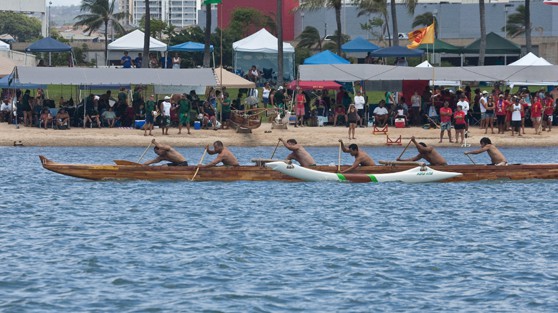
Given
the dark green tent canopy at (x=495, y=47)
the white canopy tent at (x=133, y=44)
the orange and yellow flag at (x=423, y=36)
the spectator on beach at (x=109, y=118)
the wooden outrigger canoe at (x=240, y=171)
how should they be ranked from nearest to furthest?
the wooden outrigger canoe at (x=240, y=171) < the spectator on beach at (x=109, y=118) < the orange and yellow flag at (x=423, y=36) < the white canopy tent at (x=133, y=44) < the dark green tent canopy at (x=495, y=47)

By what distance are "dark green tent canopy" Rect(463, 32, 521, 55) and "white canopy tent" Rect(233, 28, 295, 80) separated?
32.1 ft

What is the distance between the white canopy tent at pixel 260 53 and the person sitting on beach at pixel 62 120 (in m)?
18.2

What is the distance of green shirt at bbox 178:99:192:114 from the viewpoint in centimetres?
4331

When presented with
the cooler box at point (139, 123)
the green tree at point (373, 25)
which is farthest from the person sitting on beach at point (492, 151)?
the green tree at point (373, 25)

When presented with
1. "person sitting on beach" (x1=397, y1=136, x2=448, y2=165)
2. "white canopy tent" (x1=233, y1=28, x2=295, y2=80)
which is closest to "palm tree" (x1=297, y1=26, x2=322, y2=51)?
"white canopy tent" (x1=233, y1=28, x2=295, y2=80)

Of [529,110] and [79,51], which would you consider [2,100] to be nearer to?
[529,110]

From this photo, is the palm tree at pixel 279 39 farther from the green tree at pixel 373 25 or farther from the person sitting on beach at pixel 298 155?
the green tree at pixel 373 25

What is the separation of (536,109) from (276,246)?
23980mm

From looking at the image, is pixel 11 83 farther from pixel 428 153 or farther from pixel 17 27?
pixel 17 27

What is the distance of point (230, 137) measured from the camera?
43.8 meters

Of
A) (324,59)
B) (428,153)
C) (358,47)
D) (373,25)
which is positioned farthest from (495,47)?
(428,153)

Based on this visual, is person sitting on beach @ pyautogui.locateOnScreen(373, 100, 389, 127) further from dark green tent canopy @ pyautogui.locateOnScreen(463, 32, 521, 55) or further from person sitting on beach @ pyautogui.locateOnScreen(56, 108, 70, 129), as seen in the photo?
dark green tent canopy @ pyautogui.locateOnScreen(463, 32, 521, 55)

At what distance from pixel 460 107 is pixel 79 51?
55.6m

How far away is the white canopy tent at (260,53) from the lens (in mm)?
62656
